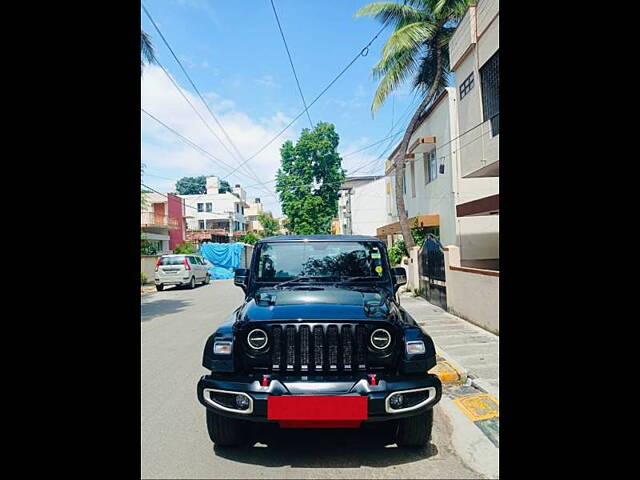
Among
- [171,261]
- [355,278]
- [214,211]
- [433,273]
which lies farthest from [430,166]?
[214,211]

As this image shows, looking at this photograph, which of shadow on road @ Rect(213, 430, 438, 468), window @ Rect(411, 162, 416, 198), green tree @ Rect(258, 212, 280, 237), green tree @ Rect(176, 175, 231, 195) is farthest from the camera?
green tree @ Rect(176, 175, 231, 195)

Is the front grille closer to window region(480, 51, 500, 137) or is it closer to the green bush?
window region(480, 51, 500, 137)

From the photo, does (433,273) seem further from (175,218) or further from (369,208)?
(175,218)

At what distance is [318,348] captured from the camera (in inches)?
112

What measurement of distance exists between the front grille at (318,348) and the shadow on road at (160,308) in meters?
8.09

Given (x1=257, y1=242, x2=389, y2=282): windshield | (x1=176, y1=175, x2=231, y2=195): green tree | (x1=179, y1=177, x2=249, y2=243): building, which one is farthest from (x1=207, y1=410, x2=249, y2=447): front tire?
(x1=176, y1=175, x2=231, y2=195): green tree

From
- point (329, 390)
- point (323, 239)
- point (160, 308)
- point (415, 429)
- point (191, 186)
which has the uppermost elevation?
point (191, 186)

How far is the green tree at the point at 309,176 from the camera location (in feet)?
89.2

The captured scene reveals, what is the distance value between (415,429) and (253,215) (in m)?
61.9

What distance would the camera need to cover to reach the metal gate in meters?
9.74

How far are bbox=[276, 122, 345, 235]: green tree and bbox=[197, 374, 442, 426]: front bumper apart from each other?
Result: 83.1 ft

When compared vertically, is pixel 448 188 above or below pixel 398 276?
above
